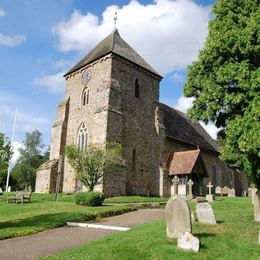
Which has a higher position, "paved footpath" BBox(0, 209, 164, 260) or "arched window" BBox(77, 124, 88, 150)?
"arched window" BBox(77, 124, 88, 150)

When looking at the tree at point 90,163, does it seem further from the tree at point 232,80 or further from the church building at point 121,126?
the tree at point 232,80

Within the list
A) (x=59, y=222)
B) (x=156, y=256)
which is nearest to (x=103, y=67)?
(x=59, y=222)

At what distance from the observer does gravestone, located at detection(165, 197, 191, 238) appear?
10.3 meters

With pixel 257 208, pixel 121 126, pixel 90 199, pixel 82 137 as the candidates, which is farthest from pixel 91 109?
pixel 257 208

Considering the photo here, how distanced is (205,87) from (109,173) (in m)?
15.3

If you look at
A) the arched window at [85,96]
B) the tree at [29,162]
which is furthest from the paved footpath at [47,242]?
the tree at [29,162]

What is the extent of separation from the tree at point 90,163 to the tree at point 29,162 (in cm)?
3173

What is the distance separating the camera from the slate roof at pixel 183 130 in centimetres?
3847

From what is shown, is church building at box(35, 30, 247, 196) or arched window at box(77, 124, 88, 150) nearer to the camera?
church building at box(35, 30, 247, 196)

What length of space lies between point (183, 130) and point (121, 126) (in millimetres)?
11629

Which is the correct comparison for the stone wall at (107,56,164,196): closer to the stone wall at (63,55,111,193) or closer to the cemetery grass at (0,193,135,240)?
the stone wall at (63,55,111,193)

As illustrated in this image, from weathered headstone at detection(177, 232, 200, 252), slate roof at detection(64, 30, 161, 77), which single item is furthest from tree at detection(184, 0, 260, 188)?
slate roof at detection(64, 30, 161, 77)

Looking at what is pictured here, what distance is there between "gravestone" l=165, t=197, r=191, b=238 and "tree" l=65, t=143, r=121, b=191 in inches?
606

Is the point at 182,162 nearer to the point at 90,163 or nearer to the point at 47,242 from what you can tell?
the point at 90,163
